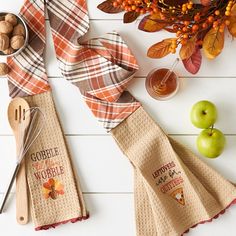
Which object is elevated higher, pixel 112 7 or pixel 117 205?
pixel 112 7

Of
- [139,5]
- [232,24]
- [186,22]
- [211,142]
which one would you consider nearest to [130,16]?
[139,5]

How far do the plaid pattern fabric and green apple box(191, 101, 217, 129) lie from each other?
0.15 metres

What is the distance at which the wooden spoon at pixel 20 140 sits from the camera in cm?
125

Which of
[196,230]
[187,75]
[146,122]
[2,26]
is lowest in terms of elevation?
[196,230]

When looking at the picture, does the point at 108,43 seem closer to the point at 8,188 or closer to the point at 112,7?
the point at 112,7

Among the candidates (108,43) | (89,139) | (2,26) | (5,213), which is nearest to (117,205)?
(89,139)

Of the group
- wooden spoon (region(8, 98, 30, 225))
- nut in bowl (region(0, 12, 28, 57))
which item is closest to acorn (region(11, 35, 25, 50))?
nut in bowl (region(0, 12, 28, 57))

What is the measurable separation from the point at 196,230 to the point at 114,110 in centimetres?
38

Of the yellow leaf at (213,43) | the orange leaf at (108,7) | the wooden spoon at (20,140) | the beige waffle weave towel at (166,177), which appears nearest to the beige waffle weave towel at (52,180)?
the wooden spoon at (20,140)

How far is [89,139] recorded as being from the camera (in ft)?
4.15

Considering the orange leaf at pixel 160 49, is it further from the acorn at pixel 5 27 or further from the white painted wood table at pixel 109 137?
the acorn at pixel 5 27

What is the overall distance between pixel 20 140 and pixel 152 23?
451 millimetres

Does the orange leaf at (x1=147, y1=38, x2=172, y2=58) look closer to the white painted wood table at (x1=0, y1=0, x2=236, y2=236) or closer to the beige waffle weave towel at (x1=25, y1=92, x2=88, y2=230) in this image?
the white painted wood table at (x1=0, y1=0, x2=236, y2=236)

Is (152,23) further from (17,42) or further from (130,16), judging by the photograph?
(17,42)
